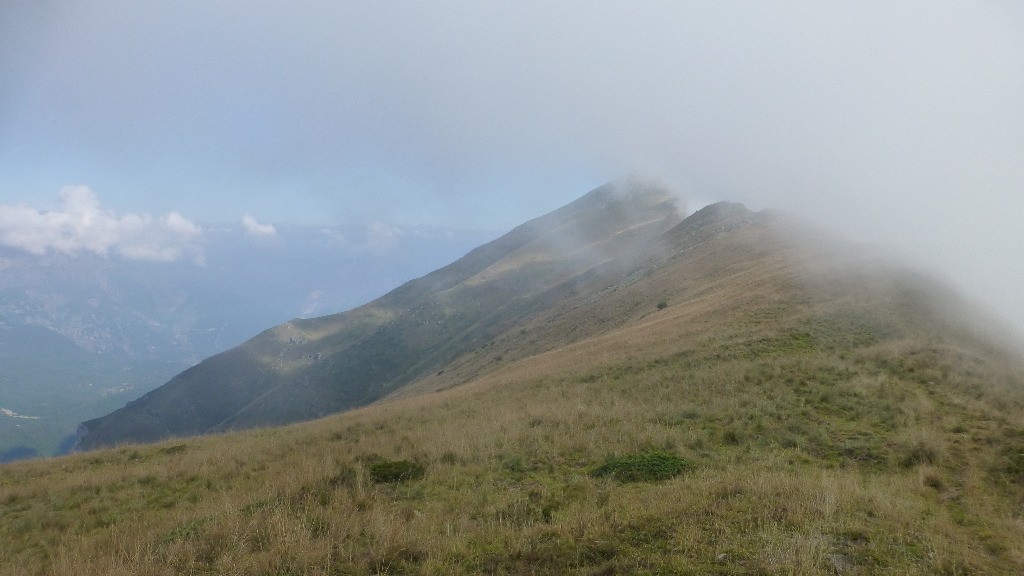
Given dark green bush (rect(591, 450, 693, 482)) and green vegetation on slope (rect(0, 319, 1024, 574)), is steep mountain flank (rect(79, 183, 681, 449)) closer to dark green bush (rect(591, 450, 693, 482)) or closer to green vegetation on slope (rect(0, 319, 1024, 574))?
green vegetation on slope (rect(0, 319, 1024, 574))

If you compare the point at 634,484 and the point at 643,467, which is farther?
the point at 643,467

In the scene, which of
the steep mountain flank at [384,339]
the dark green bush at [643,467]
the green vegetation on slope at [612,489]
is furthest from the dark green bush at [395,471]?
the steep mountain flank at [384,339]

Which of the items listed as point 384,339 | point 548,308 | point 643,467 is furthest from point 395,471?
Result: point 384,339

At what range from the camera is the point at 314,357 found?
5241 inches

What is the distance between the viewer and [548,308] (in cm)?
8069

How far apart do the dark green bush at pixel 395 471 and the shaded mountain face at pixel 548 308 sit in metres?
15.3

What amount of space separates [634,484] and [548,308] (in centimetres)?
7184

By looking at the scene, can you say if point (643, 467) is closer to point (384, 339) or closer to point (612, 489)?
point (612, 489)

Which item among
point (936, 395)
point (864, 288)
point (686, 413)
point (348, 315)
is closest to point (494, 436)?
point (686, 413)

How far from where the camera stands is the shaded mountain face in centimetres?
2828

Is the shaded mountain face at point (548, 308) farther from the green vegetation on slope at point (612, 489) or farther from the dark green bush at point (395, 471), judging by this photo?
the dark green bush at point (395, 471)

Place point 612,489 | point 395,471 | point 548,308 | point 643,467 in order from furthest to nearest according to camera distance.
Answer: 1. point 548,308
2. point 395,471
3. point 643,467
4. point 612,489

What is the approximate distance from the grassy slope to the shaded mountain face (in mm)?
4487

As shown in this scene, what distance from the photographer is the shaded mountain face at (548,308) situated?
92.8 feet
